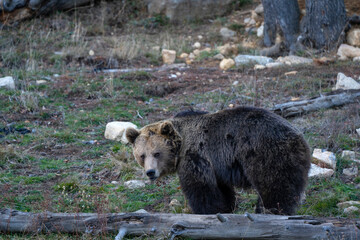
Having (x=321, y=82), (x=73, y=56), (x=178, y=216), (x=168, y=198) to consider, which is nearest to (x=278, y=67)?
(x=321, y=82)

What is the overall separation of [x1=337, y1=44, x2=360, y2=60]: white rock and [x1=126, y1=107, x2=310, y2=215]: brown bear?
8154 millimetres

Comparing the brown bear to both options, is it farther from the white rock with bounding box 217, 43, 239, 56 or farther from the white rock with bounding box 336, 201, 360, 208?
the white rock with bounding box 217, 43, 239, 56

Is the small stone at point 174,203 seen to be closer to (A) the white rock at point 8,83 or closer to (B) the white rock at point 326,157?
(B) the white rock at point 326,157

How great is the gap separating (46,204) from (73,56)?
897cm

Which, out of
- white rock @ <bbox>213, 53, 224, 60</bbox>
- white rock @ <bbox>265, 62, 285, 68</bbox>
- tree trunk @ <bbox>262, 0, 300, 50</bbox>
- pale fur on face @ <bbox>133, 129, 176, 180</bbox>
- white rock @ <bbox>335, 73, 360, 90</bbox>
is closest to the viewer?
pale fur on face @ <bbox>133, 129, 176, 180</bbox>

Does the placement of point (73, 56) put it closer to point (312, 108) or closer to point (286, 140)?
point (312, 108)

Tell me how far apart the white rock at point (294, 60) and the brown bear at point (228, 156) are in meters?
7.50

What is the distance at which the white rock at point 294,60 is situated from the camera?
40.3 feet

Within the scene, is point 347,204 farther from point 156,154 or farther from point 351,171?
point 156,154

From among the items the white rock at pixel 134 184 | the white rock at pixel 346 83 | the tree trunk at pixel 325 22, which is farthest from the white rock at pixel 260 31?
the white rock at pixel 134 184

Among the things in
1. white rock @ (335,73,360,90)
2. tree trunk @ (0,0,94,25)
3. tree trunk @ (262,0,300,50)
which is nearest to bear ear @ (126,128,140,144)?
white rock @ (335,73,360,90)

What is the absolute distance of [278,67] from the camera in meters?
12.0

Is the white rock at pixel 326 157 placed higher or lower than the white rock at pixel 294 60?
higher

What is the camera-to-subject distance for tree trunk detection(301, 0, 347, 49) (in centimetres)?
1260
